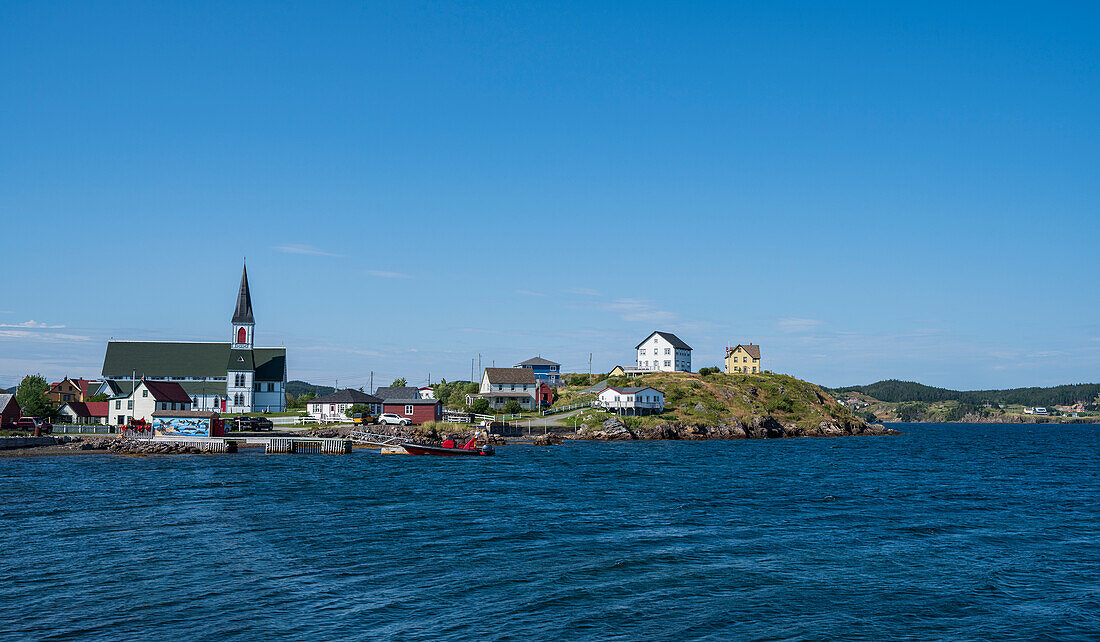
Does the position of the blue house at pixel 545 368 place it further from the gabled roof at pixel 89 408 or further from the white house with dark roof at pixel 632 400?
the gabled roof at pixel 89 408

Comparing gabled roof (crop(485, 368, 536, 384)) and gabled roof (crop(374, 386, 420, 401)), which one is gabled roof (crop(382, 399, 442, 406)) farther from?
gabled roof (crop(485, 368, 536, 384))

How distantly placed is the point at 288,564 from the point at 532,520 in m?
15.2

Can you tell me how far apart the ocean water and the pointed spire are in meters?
85.6

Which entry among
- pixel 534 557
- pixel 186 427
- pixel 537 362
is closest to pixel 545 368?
pixel 537 362

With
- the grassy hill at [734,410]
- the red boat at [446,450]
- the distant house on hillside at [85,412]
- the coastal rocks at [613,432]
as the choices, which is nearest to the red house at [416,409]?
the coastal rocks at [613,432]

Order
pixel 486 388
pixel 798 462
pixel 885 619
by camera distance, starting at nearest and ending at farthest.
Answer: pixel 885 619
pixel 798 462
pixel 486 388

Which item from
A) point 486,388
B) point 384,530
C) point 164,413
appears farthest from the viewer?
point 486,388

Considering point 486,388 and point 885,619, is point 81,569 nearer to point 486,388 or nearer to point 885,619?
point 885,619

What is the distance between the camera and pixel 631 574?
31.0 m

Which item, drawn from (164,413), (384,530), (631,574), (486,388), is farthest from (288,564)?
(486,388)

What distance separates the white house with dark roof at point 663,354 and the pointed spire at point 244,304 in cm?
9219

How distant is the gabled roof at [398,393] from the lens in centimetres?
12394

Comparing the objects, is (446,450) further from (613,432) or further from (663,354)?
(663,354)

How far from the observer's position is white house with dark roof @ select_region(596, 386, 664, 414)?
135m
